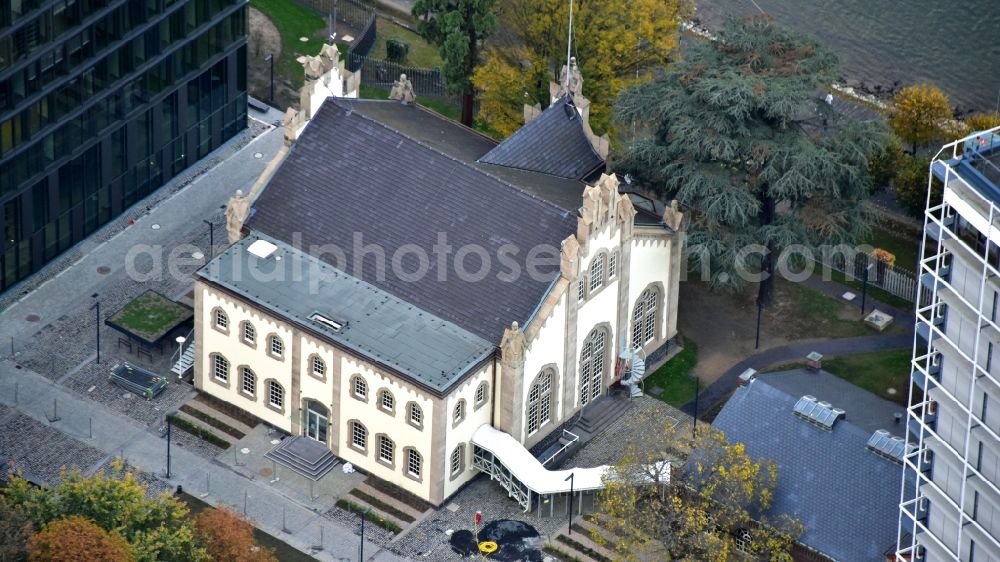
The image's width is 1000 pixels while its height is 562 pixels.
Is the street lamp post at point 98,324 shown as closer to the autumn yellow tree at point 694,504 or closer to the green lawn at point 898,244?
the autumn yellow tree at point 694,504

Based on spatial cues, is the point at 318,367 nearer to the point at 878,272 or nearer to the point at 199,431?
the point at 199,431

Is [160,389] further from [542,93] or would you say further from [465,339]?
[542,93]

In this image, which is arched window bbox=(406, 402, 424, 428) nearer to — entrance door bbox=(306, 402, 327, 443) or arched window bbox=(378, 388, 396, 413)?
arched window bbox=(378, 388, 396, 413)

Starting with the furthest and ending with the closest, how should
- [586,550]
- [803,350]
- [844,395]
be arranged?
→ [803,350] < [844,395] < [586,550]

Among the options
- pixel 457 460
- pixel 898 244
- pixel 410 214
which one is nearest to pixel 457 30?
pixel 410 214

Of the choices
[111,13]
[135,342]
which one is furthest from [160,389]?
[111,13]

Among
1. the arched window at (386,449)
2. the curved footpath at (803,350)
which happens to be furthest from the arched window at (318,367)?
the curved footpath at (803,350)

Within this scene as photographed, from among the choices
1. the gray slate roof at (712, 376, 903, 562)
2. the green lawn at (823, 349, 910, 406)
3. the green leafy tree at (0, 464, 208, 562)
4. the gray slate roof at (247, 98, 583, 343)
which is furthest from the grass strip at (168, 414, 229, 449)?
the green lawn at (823, 349, 910, 406)
